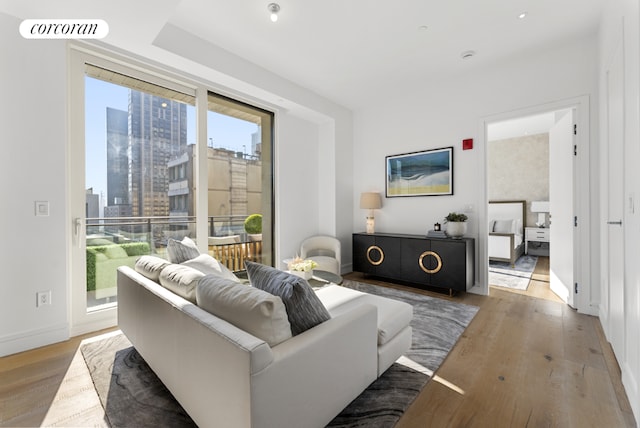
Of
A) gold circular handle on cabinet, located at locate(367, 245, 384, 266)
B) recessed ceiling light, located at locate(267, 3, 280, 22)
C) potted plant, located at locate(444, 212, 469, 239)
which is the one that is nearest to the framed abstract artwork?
potted plant, located at locate(444, 212, 469, 239)

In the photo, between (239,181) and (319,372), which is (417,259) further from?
(319,372)

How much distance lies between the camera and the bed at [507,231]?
198 inches

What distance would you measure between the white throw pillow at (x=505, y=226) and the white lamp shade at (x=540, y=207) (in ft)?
3.45

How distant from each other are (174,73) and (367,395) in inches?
136

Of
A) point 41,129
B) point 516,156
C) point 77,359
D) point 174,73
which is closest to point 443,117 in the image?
point 174,73

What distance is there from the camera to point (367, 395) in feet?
5.37

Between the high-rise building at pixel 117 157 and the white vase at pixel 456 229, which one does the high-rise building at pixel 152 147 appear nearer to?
the high-rise building at pixel 117 157

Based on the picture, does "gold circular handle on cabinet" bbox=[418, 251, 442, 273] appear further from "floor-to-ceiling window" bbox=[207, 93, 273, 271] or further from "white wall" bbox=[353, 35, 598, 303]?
"floor-to-ceiling window" bbox=[207, 93, 273, 271]

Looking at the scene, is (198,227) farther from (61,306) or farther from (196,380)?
(196,380)

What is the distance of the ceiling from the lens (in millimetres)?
2167

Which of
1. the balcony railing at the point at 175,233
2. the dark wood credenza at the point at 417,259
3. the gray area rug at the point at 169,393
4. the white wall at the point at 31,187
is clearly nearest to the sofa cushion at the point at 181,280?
the gray area rug at the point at 169,393

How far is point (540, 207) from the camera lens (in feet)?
19.9

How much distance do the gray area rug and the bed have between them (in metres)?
3.12

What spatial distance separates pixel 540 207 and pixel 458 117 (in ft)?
12.6
